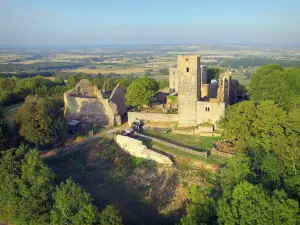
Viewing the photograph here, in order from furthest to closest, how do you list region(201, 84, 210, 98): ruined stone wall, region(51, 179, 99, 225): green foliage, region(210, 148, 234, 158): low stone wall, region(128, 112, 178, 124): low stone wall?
1. region(201, 84, 210, 98): ruined stone wall
2. region(128, 112, 178, 124): low stone wall
3. region(210, 148, 234, 158): low stone wall
4. region(51, 179, 99, 225): green foliage

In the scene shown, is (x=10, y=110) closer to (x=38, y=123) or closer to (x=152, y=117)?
(x=38, y=123)

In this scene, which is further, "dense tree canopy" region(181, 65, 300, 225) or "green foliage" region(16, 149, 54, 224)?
"green foliage" region(16, 149, 54, 224)

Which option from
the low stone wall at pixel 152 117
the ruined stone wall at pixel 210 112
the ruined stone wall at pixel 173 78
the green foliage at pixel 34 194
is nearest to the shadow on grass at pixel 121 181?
the green foliage at pixel 34 194

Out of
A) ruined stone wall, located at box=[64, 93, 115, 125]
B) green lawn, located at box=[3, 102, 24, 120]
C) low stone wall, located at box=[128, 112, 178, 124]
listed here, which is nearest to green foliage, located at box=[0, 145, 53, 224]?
ruined stone wall, located at box=[64, 93, 115, 125]

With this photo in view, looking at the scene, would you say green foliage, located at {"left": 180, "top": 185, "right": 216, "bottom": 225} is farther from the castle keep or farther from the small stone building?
the small stone building

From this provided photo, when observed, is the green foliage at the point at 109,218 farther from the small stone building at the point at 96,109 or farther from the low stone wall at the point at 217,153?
the small stone building at the point at 96,109

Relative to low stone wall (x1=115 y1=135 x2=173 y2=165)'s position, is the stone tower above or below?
above

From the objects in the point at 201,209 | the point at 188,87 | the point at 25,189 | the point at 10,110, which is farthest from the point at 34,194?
the point at 10,110
